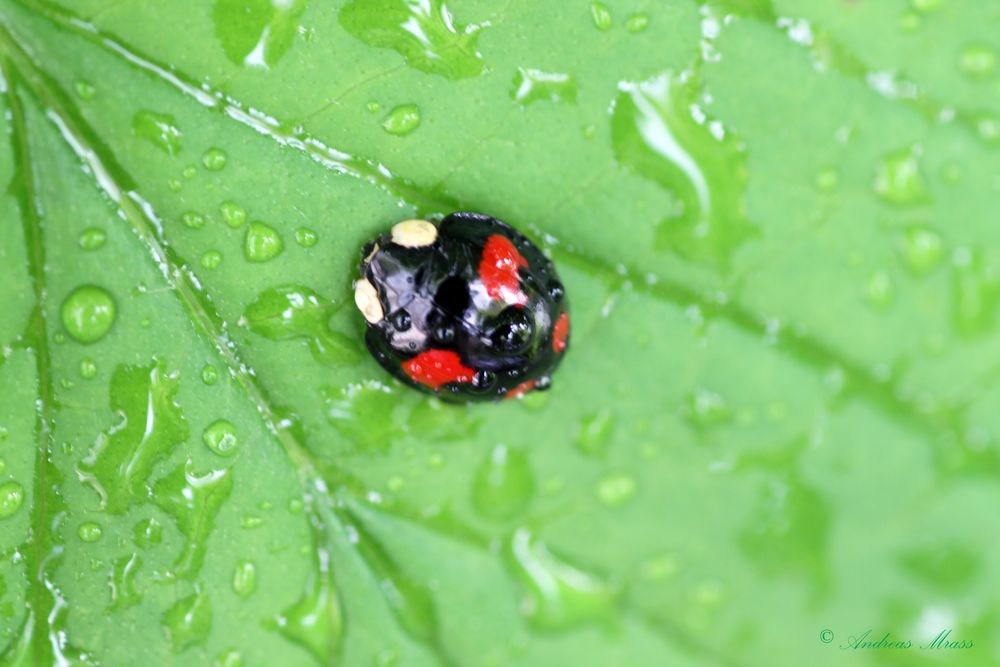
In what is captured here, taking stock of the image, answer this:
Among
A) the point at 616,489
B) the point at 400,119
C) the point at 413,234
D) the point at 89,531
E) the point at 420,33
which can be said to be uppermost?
the point at 420,33

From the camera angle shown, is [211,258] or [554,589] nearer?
[211,258]

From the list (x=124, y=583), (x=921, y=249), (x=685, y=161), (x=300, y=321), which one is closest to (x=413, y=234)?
(x=300, y=321)

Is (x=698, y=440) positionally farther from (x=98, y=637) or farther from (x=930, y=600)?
(x=98, y=637)

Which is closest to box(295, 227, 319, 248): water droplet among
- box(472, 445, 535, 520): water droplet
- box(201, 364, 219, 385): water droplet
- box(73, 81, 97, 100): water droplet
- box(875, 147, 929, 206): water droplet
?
box(201, 364, 219, 385): water droplet

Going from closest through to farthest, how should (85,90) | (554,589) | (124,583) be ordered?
(85,90) < (124,583) < (554,589)

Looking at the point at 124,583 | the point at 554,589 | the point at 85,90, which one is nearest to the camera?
the point at 85,90

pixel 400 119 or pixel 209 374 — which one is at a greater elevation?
pixel 400 119

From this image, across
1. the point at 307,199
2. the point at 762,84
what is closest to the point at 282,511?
the point at 307,199

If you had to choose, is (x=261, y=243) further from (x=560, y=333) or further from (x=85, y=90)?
(x=560, y=333)
